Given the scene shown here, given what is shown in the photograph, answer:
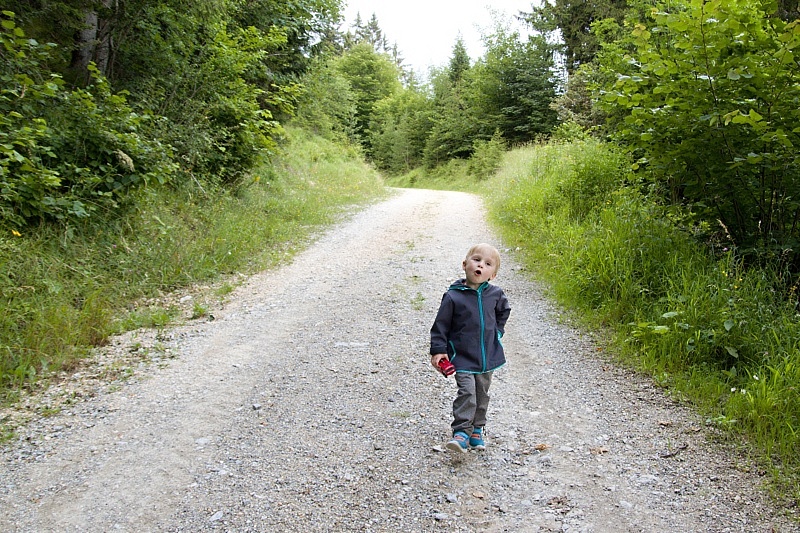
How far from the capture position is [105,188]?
22.9 feet

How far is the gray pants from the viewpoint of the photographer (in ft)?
11.1

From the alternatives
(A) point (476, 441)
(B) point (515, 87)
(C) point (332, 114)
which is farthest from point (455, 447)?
(C) point (332, 114)

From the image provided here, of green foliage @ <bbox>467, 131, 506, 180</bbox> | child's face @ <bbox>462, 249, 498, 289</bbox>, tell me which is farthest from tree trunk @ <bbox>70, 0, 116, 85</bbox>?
green foliage @ <bbox>467, 131, 506, 180</bbox>

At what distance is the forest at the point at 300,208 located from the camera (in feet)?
14.4

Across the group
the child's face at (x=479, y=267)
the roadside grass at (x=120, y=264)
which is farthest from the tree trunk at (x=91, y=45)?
the child's face at (x=479, y=267)

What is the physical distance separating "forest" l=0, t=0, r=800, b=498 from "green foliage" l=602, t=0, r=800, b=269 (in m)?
0.02

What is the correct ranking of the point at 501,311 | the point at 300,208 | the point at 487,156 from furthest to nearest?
1. the point at 487,156
2. the point at 300,208
3. the point at 501,311

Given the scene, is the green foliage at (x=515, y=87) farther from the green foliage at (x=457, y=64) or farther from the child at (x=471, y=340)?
the child at (x=471, y=340)

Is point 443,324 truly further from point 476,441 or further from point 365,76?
point 365,76

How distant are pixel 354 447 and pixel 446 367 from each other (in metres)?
0.83

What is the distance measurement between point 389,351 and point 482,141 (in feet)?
85.2

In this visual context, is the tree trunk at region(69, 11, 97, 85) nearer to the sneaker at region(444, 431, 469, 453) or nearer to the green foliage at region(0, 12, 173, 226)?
the green foliage at region(0, 12, 173, 226)

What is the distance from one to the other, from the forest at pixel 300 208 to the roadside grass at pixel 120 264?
0.02 metres

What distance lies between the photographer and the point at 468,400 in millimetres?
A: 3373
